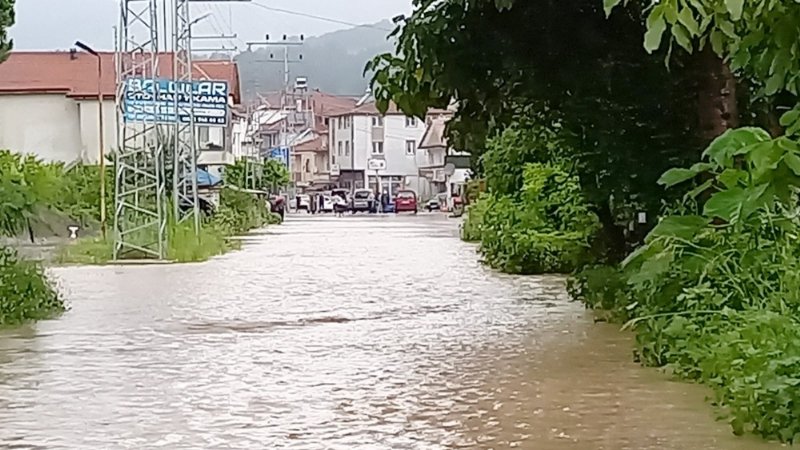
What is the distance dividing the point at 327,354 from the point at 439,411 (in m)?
3.56

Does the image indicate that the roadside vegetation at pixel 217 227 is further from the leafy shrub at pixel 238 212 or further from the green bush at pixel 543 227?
the green bush at pixel 543 227

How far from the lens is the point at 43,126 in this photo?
5894 cm

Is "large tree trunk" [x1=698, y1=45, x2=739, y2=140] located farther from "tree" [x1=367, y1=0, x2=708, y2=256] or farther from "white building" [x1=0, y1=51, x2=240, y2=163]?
"white building" [x1=0, y1=51, x2=240, y2=163]

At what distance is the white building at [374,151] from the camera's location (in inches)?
4358

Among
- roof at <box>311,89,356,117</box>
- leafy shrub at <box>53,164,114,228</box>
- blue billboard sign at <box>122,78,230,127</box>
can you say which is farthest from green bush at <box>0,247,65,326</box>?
roof at <box>311,89,356,117</box>

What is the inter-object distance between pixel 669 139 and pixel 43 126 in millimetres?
48300

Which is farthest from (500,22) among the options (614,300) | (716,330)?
(716,330)

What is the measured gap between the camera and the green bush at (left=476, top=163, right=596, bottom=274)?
79.7 ft

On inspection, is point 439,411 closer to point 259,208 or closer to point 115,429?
point 115,429

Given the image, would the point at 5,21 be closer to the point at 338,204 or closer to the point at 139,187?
the point at 139,187

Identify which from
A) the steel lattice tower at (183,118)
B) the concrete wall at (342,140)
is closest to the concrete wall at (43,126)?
the steel lattice tower at (183,118)

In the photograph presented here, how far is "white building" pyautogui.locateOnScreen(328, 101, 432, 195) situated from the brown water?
89628 mm

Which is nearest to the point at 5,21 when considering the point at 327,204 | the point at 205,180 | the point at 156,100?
the point at 156,100

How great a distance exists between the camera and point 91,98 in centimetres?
5828
